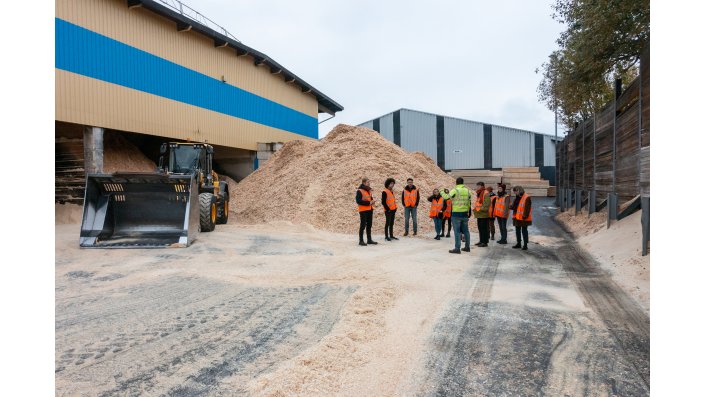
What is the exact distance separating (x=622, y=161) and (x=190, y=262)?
10046 mm

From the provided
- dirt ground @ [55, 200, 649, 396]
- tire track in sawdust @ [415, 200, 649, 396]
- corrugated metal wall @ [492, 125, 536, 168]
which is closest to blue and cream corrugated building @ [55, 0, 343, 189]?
dirt ground @ [55, 200, 649, 396]

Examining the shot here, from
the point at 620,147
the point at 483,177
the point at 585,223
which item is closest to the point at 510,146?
the point at 483,177

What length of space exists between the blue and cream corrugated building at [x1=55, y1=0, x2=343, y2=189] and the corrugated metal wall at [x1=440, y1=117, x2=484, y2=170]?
13.1 metres

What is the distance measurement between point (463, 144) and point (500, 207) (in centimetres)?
2369

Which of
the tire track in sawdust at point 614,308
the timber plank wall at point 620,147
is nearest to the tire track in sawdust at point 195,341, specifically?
the tire track in sawdust at point 614,308

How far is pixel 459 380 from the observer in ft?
10.8

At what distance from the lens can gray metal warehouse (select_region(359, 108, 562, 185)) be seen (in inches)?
1292

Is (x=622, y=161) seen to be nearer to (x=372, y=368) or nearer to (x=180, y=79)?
(x=372, y=368)

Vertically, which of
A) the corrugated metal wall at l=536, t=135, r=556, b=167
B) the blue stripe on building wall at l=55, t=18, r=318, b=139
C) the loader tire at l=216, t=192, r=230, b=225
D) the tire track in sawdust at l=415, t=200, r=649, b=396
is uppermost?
the blue stripe on building wall at l=55, t=18, r=318, b=139

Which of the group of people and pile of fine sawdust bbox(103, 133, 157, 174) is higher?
pile of fine sawdust bbox(103, 133, 157, 174)

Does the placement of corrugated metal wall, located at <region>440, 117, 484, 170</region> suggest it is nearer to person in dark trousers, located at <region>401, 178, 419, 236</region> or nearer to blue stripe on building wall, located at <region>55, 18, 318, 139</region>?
blue stripe on building wall, located at <region>55, 18, 318, 139</region>

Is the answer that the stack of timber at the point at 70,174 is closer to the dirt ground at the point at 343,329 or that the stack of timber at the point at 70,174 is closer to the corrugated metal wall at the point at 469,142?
the dirt ground at the point at 343,329

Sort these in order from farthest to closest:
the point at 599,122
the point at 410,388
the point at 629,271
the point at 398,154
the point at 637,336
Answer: the point at 398,154
the point at 599,122
the point at 629,271
the point at 637,336
the point at 410,388

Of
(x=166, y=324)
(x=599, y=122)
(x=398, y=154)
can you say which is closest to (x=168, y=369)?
(x=166, y=324)
